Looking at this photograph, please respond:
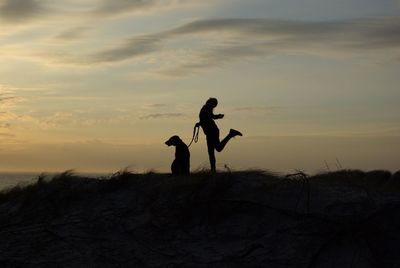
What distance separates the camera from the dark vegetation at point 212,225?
9.80 m

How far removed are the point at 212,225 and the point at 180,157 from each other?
4.54m

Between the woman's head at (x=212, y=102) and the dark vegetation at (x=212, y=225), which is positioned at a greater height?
the woman's head at (x=212, y=102)

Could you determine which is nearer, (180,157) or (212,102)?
(212,102)

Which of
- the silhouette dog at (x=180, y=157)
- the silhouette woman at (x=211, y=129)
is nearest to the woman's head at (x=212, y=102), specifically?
the silhouette woman at (x=211, y=129)

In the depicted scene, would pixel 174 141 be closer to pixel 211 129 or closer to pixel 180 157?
pixel 180 157

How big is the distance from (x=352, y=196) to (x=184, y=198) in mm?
3352

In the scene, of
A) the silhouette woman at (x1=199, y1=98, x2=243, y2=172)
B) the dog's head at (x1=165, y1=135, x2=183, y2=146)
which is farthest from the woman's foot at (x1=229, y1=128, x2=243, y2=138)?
the dog's head at (x1=165, y1=135, x2=183, y2=146)

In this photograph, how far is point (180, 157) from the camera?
15.2 meters

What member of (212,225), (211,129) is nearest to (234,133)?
(211,129)

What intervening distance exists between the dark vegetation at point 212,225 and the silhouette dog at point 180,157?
1799 millimetres

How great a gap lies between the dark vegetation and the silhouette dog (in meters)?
1.80

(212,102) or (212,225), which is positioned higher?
(212,102)

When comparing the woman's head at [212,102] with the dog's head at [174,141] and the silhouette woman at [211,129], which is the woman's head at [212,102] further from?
the dog's head at [174,141]

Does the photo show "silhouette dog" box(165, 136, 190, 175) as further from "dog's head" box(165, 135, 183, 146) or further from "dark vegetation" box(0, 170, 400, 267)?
"dark vegetation" box(0, 170, 400, 267)
